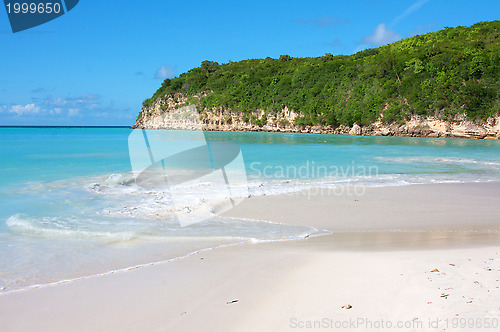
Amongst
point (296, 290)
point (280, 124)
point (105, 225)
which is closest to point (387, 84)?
point (280, 124)

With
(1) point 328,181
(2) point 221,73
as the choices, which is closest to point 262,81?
(2) point 221,73

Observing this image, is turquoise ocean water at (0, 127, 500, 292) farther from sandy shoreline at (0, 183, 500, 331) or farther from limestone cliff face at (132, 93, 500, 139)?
limestone cliff face at (132, 93, 500, 139)

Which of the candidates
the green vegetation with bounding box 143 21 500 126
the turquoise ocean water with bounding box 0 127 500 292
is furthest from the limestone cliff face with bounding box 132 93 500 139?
the turquoise ocean water with bounding box 0 127 500 292

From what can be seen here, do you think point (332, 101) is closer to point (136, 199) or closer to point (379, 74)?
point (379, 74)

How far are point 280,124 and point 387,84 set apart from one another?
19925mm

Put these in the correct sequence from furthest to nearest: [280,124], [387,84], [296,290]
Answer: [280,124]
[387,84]
[296,290]

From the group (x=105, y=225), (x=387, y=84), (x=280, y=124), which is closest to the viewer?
(x=105, y=225)

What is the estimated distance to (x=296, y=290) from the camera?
2990 mm

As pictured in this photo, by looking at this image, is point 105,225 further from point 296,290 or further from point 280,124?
point 280,124

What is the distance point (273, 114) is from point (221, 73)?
21.9 m

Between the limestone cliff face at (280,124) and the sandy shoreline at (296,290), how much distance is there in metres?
46.0

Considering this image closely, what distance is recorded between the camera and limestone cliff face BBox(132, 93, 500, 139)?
44.2m

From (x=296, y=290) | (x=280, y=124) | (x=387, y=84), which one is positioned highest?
(x=387, y=84)

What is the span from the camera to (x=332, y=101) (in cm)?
5712
